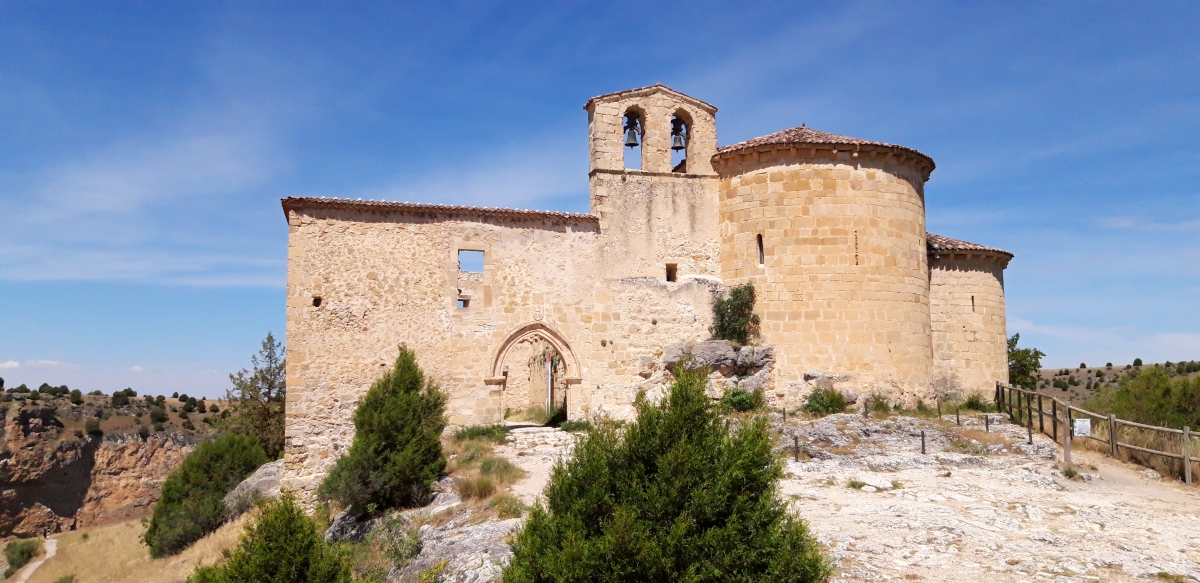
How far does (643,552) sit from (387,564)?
6439 millimetres

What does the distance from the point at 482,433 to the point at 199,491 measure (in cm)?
943

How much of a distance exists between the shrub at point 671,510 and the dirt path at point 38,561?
26.9 metres

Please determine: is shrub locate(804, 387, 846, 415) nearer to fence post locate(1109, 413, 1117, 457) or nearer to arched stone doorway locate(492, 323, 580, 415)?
fence post locate(1109, 413, 1117, 457)

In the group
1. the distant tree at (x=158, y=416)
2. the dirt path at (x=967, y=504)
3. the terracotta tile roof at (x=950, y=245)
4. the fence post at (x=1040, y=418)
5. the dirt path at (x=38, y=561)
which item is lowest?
the dirt path at (x=38, y=561)

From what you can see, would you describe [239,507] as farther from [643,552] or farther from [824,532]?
[643,552]

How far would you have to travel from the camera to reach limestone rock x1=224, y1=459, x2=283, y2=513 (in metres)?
18.7

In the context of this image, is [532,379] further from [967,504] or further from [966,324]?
[967,504]

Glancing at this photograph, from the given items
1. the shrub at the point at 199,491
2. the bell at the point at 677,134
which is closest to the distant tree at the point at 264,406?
the shrub at the point at 199,491

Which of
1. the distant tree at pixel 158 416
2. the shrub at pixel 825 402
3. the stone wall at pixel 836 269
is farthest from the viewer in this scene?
the distant tree at pixel 158 416

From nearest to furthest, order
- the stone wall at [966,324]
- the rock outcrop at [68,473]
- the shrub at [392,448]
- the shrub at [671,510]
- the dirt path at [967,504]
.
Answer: the shrub at [671,510], the dirt path at [967,504], the shrub at [392,448], the stone wall at [966,324], the rock outcrop at [68,473]

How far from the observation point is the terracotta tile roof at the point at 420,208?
16547 mm

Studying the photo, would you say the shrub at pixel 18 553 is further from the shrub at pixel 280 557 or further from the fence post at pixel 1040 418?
the fence post at pixel 1040 418

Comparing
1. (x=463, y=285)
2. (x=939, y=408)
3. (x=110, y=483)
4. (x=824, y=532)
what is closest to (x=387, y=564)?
(x=824, y=532)

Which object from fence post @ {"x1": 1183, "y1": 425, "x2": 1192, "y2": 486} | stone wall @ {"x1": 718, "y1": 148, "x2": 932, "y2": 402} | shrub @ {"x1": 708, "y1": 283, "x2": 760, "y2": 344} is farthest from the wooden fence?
shrub @ {"x1": 708, "y1": 283, "x2": 760, "y2": 344}
